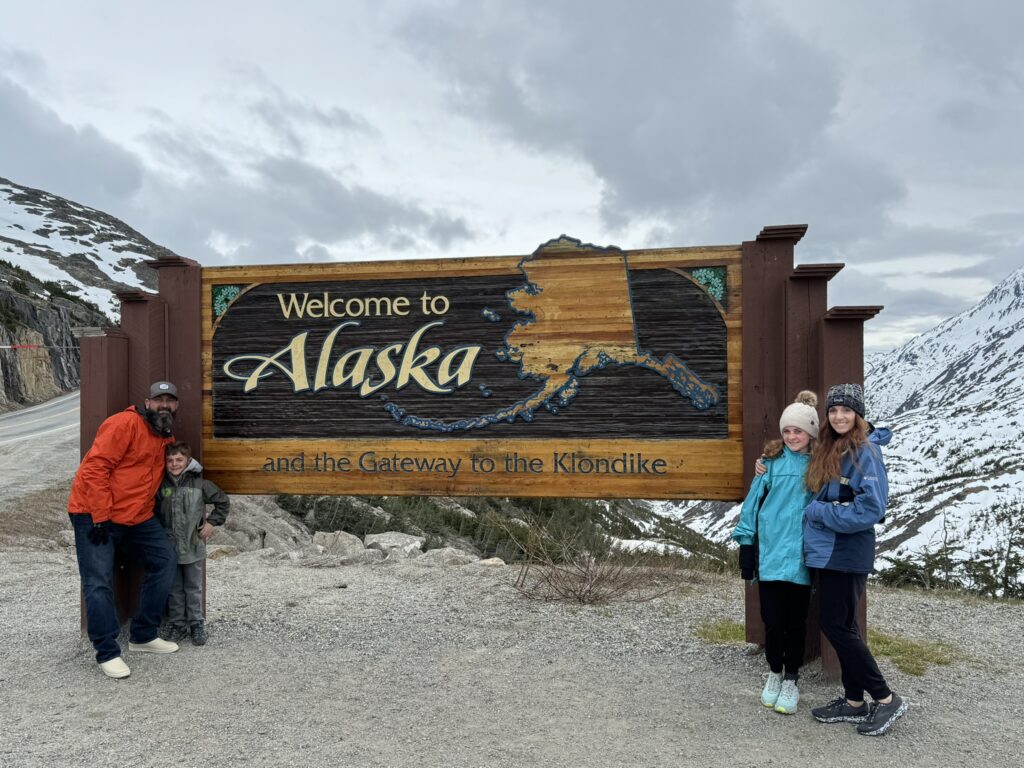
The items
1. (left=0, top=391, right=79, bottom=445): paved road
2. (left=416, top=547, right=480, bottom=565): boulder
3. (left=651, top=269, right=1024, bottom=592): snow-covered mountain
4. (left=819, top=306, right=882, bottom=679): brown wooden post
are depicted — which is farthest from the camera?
(left=0, top=391, right=79, bottom=445): paved road

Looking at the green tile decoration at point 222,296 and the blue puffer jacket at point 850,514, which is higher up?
the green tile decoration at point 222,296

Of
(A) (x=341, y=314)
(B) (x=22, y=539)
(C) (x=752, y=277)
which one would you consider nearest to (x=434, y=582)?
(A) (x=341, y=314)

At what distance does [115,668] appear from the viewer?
4703 mm

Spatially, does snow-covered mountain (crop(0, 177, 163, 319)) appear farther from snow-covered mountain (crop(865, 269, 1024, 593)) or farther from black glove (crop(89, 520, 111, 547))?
snow-covered mountain (crop(865, 269, 1024, 593))

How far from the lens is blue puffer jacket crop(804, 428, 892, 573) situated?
3.73 meters

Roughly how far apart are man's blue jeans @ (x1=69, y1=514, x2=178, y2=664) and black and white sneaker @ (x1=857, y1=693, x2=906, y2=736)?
4597 millimetres

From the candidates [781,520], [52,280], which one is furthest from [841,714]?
[52,280]

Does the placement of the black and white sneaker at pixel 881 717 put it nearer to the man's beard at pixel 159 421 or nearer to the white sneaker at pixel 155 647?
the white sneaker at pixel 155 647

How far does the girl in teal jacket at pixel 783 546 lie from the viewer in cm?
406

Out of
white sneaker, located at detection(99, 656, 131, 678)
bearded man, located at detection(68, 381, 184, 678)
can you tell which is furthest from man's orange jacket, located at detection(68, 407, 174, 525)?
white sneaker, located at detection(99, 656, 131, 678)

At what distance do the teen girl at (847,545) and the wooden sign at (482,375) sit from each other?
128cm

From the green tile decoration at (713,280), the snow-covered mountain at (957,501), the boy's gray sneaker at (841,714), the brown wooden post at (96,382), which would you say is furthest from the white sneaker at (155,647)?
the snow-covered mountain at (957,501)

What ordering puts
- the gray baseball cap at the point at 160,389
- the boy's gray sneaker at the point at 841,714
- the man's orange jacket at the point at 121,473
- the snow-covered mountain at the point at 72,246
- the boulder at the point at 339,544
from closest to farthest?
the boy's gray sneaker at the point at 841,714 → the man's orange jacket at the point at 121,473 → the gray baseball cap at the point at 160,389 → the boulder at the point at 339,544 → the snow-covered mountain at the point at 72,246

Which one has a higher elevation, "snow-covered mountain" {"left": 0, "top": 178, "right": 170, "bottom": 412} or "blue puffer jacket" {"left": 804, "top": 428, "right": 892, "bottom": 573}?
"snow-covered mountain" {"left": 0, "top": 178, "right": 170, "bottom": 412}
